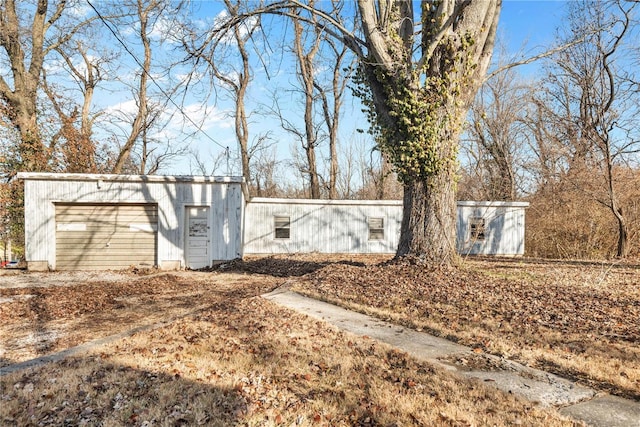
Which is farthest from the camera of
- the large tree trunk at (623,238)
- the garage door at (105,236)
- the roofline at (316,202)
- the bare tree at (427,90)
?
the roofline at (316,202)

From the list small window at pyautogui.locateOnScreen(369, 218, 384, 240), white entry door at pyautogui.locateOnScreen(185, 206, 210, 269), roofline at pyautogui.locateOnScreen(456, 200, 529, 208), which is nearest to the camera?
white entry door at pyautogui.locateOnScreen(185, 206, 210, 269)

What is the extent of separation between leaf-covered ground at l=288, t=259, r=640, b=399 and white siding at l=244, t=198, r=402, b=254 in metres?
7.85

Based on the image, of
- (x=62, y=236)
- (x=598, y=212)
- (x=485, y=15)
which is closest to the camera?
(x=485, y=15)

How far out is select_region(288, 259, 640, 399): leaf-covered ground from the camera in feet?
12.5

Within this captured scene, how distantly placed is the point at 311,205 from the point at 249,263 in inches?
193

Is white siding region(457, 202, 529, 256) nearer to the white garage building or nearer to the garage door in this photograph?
the white garage building

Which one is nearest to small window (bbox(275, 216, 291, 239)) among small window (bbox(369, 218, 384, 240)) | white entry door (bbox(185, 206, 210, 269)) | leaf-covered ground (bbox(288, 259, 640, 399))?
small window (bbox(369, 218, 384, 240))

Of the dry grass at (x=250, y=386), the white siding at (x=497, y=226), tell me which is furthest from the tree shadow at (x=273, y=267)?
the white siding at (x=497, y=226)

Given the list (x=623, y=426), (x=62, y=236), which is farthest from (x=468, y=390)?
(x=62, y=236)

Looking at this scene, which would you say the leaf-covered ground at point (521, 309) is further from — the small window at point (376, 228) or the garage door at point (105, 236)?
the small window at point (376, 228)

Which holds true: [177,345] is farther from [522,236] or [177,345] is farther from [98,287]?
[522,236]

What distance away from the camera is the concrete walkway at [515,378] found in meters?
2.75

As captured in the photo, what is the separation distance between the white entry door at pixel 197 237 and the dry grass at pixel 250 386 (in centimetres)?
794

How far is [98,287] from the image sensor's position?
340 inches
